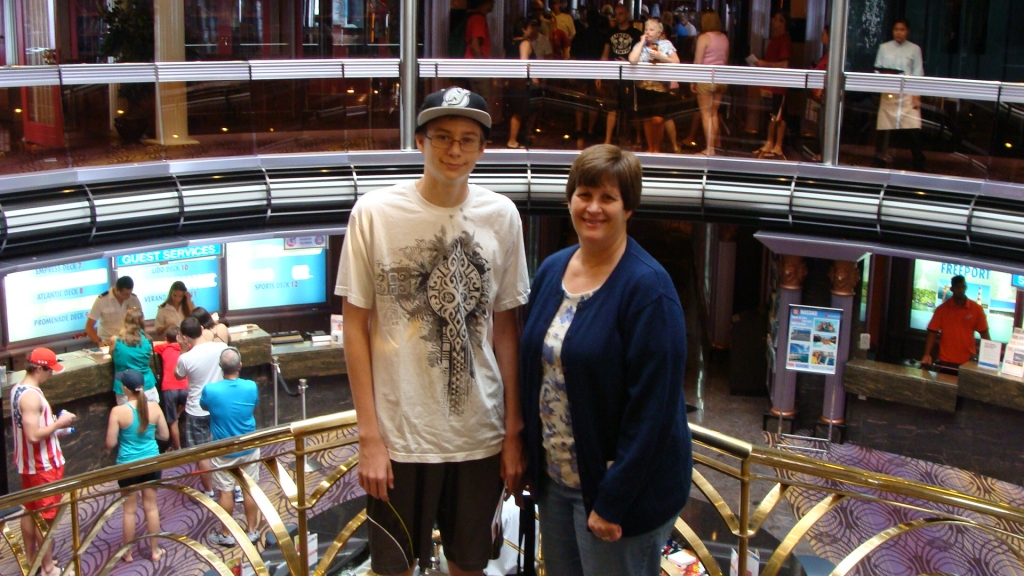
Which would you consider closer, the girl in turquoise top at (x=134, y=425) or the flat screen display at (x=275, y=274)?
the girl in turquoise top at (x=134, y=425)

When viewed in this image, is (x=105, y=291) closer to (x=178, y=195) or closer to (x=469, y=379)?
(x=178, y=195)

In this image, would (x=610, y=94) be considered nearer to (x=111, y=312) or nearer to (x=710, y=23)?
(x=710, y=23)

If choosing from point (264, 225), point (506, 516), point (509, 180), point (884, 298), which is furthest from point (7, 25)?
point (884, 298)

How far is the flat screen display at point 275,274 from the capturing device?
12.2 meters

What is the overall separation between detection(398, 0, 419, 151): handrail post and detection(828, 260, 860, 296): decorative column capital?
179 inches

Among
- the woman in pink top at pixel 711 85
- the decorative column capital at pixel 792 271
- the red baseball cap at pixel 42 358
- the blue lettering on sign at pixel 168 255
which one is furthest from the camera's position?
the decorative column capital at pixel 792 271

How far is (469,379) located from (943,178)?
28.2 feet

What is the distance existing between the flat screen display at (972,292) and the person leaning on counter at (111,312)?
8.29 m

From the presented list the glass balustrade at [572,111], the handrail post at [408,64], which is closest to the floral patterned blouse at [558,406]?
the glass balustrade at [572,111]

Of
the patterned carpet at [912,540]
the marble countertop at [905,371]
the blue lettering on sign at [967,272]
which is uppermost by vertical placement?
the blue lettering on sign at [967,272]

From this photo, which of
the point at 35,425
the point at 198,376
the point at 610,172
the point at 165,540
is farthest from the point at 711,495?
the point at 198,376

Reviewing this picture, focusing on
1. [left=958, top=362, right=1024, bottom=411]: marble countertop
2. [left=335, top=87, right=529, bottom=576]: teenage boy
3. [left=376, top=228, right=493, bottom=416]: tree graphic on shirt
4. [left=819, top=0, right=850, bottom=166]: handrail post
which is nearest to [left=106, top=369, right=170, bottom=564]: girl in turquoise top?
[left=335, top=87, right=529, bottom=576]: teenage boy

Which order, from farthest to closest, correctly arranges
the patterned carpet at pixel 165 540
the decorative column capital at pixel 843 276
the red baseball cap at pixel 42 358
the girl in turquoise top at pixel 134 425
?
the decorative column capital at pixel 843 276 < the girl in turquoise top at pixel 134 425 < the red baseball cap at pixel 42 358 < the patterned carpet at pixel 165 540

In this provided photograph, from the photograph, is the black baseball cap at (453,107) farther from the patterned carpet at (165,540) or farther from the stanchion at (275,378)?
the stanchion at (275,378)
